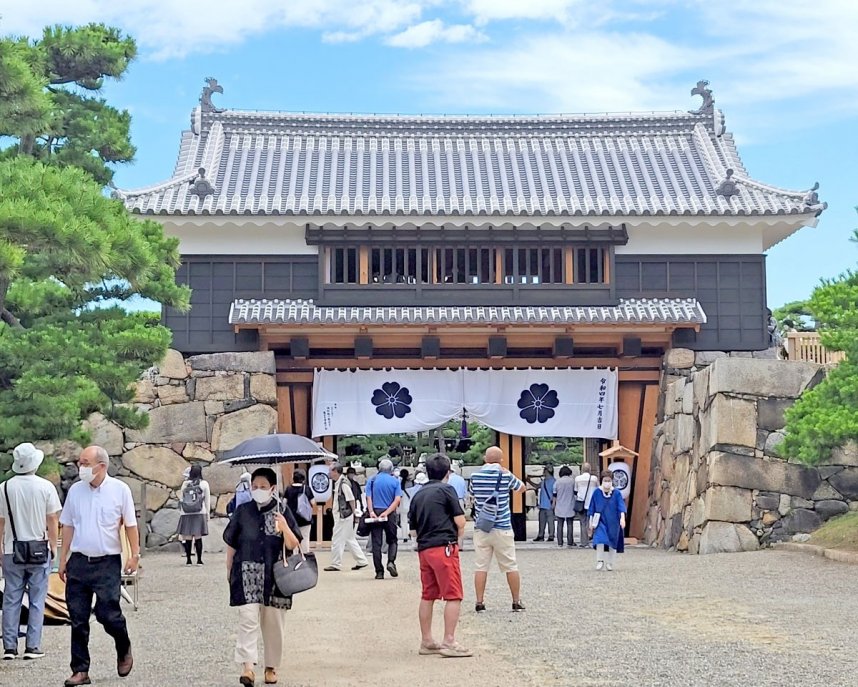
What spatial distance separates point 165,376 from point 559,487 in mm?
7191

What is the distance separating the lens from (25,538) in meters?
8.78

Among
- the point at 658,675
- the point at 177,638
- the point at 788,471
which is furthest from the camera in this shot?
the point at 788,471

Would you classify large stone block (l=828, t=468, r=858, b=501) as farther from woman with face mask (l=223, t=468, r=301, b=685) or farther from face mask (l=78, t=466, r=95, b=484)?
face mask (l=78, t=466, r=95, b=484)

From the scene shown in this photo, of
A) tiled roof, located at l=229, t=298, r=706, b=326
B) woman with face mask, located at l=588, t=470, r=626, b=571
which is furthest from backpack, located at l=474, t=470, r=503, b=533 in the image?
tiled roof, located at l=229, t=298, r=706, b=326

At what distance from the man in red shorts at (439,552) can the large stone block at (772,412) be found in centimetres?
1009

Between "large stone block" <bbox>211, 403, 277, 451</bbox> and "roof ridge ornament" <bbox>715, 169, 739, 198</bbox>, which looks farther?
"roof ridge ornament" <bbox>715, 169, 739, 198</bbox>

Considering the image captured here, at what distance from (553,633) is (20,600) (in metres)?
3.98

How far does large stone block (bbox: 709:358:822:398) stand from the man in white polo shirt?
1201cm

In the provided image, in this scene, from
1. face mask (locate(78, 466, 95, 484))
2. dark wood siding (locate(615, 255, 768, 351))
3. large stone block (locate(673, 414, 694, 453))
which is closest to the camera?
face mask (locate(78, 466, 95, 484))

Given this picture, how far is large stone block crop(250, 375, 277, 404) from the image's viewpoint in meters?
21.6

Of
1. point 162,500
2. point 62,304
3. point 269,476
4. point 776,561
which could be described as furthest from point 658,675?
point 162,500

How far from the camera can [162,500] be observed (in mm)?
21391

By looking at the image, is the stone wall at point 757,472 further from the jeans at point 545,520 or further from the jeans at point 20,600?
the jeans at point 20,600

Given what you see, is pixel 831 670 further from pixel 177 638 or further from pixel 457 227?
pixel 457 227
